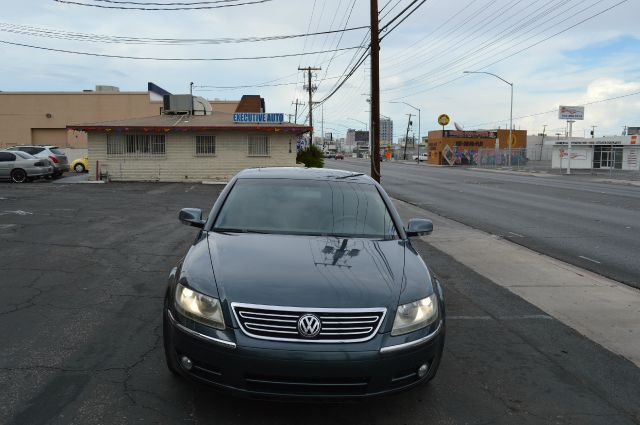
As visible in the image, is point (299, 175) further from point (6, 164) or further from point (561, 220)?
point (6, 164)

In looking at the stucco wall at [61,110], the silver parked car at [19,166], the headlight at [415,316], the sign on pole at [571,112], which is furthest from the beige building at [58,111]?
the headlight at [415,316]

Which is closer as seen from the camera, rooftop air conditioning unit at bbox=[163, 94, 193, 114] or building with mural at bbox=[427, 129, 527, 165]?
rooftop air conditioning unit at bbox=[163, 94, 193, 114]

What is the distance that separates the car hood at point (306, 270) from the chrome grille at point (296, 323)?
41mm

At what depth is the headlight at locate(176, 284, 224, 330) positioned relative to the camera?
3.47m

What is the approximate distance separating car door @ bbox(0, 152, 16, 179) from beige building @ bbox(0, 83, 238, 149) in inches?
1224

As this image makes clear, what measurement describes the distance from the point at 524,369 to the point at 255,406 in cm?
224

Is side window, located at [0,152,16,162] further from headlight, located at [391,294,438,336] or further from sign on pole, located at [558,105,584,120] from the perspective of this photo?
sign on pole, located at [558,105,584,120]

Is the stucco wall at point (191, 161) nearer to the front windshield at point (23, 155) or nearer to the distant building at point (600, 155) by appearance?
the front windshield at point (23, 155)

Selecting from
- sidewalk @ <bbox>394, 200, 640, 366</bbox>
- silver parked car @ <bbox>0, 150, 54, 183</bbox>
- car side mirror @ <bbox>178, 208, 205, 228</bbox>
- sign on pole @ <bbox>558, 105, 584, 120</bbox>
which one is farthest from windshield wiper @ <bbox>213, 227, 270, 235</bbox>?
sign on pole @ <bbox>558, 105, 584, 120</bbox>

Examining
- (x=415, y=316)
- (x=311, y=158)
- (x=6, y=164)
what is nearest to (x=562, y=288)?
(x=415, y=316)

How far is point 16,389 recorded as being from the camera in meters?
4.00

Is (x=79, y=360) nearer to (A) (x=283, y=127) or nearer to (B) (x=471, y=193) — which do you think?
(B) (x=471, y=193)

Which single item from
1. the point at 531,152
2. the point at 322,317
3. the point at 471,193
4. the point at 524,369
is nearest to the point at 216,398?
the point at 322,317

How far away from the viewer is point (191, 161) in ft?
96.6
